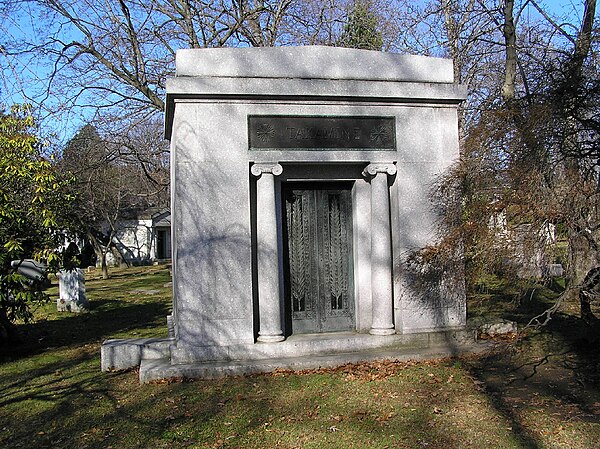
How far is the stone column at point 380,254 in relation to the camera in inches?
304

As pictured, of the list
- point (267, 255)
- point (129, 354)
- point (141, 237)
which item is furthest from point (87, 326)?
point (141, 237)

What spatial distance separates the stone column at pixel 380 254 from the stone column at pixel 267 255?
130 cm

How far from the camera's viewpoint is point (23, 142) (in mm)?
8273

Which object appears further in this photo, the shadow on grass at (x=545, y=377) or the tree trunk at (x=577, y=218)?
the tree trunk at (x=577, y=218)

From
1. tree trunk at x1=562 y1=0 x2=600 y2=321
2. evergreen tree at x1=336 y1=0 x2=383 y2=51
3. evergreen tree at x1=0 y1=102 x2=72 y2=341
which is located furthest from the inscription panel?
evergreen tree at x1=336 y1=0 x2=383 y2=51

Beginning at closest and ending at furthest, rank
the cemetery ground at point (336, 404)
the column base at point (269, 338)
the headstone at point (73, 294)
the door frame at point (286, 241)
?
the cemetery ground at point (336, 404) → the column base at point (269, 338) → the door frame at point (286, 241) → the headstone at point (73, 294)

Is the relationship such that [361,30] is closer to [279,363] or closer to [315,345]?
[315,345]

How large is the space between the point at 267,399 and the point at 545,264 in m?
3.29

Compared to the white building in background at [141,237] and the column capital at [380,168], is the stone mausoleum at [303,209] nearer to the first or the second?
the column capital at [380,168]

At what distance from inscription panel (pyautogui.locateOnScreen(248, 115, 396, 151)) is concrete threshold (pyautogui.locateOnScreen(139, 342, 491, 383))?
8.77 feet

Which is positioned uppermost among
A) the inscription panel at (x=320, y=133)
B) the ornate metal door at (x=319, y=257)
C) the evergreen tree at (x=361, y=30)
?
the evergreen tree at (x=361, y=30)

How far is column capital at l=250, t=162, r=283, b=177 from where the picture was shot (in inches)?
292

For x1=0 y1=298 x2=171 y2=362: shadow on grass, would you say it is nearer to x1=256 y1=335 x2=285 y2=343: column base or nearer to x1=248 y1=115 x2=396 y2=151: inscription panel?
x1=256 y1=335 x2=285 y2=343: column base

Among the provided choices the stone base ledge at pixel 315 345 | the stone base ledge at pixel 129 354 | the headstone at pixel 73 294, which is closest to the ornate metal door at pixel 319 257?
the stone base ledge at pixel 315 345
